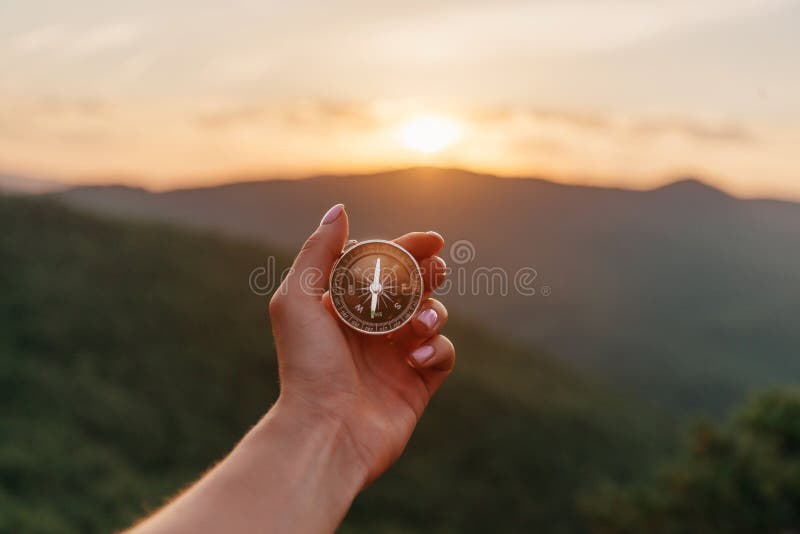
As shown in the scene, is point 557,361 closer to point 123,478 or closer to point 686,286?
point 123,478

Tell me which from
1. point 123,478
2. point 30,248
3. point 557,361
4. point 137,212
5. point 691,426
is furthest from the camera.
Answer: point 557,361

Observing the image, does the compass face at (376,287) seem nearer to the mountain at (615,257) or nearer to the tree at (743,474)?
the tree at (743,474)

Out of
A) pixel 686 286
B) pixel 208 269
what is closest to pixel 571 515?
pixel 208 269

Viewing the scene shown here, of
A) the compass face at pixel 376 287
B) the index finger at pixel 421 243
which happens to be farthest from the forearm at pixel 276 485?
the index finger at pixel 421 243

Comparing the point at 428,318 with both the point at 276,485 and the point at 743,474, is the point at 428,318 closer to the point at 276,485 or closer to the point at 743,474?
the point at 276,485

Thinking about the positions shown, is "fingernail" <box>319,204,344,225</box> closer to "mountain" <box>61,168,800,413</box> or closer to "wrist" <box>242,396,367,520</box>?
"wrist" <box>242,396,367,520</box>

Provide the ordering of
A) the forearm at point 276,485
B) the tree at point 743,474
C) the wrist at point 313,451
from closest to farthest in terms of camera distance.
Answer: the forearm at point 276,485 → the wrist at point 313,451 → the tree at point 743,474
